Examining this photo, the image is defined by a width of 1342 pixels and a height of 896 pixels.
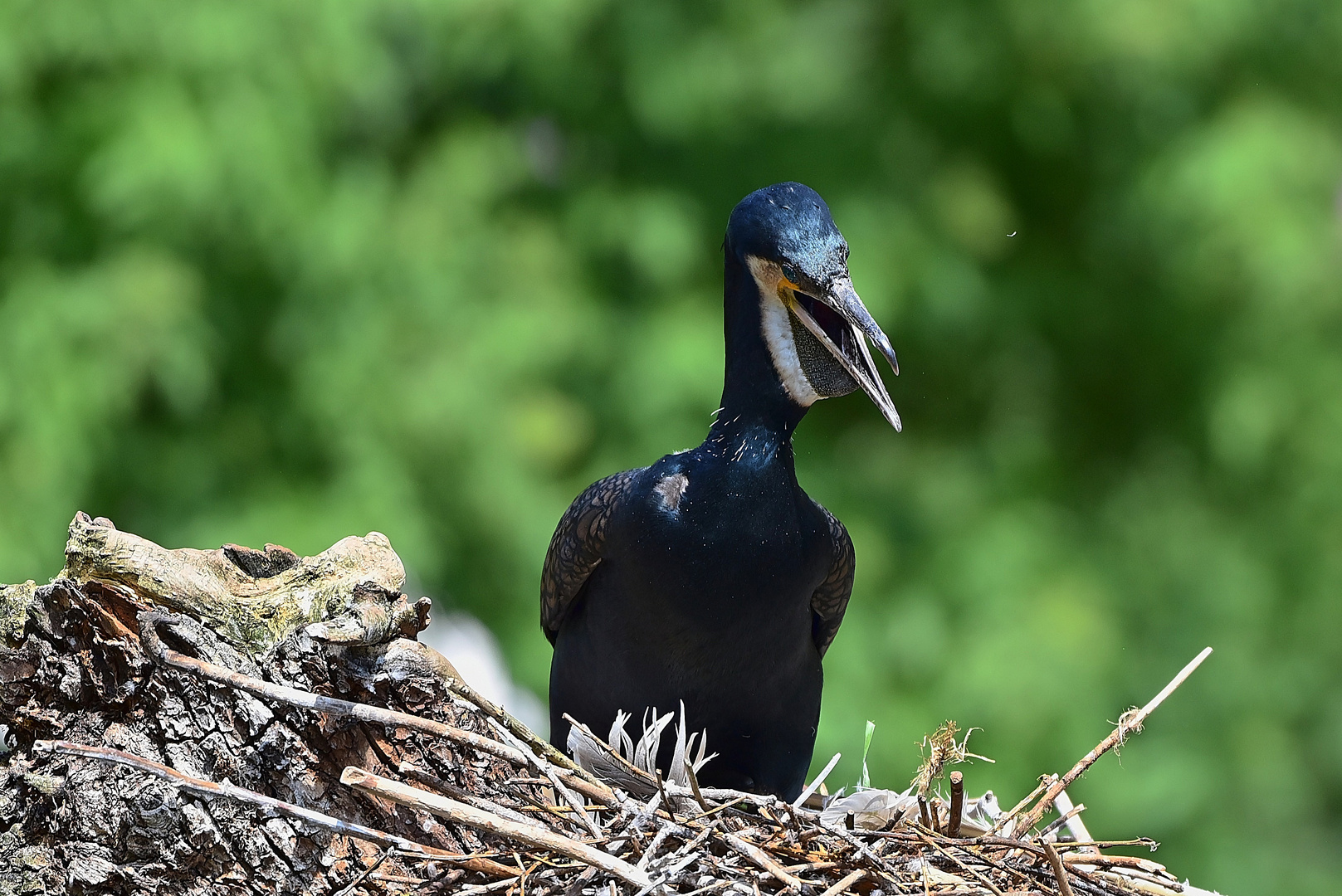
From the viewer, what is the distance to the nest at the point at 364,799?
1.83m

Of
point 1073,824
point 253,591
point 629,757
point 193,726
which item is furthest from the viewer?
point 1073,824

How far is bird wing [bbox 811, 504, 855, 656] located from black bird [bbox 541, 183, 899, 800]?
0.01 m

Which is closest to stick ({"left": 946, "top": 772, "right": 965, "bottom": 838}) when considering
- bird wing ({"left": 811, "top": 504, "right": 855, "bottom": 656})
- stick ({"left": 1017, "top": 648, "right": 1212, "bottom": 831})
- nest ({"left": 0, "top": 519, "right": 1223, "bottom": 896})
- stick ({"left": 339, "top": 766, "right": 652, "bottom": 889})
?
nest ({"left": 0, "top": 519, "right": 1223, "bottom": 896})

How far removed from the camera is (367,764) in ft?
6.33

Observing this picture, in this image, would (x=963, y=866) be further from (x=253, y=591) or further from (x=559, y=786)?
(x=253, y=591)

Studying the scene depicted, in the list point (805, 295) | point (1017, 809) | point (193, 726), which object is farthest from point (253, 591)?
point (1017, 809)

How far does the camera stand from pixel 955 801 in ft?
6.76

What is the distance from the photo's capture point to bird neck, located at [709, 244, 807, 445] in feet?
7.98

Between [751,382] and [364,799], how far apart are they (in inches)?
38.2

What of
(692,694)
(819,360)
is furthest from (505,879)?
(819,360)

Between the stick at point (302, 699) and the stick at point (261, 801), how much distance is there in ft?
0.41

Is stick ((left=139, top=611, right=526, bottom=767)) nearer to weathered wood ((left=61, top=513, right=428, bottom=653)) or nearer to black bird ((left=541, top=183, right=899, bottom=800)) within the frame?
weathered wood ((left=61, top=513, right=428, bottom=653))

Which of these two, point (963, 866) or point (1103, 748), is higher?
point (1103, 748)

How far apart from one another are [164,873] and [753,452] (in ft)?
3.71
